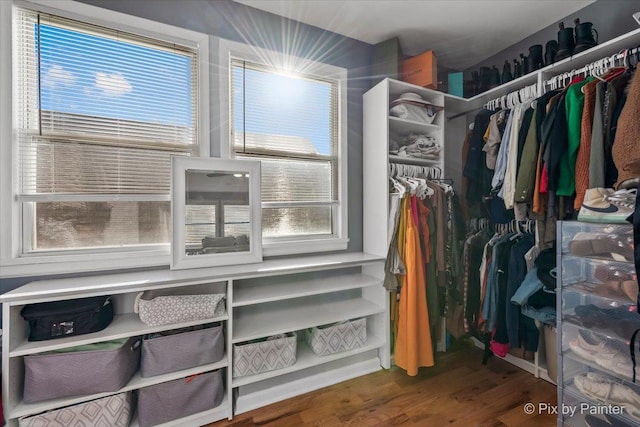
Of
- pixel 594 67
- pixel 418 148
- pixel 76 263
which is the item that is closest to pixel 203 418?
pixel 76 263

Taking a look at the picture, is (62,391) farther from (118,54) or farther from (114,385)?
(118,54)

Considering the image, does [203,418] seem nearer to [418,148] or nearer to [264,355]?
[264,355]

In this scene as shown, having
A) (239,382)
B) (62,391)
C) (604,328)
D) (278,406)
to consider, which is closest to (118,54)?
(62,391)

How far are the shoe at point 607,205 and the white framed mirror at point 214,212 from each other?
189 cm

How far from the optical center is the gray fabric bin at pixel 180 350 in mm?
1510

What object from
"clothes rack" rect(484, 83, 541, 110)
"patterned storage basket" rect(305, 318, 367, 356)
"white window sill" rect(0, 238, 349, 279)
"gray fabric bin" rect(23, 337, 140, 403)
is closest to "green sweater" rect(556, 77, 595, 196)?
"clothes rack" rect(484, 83, 541, 110)

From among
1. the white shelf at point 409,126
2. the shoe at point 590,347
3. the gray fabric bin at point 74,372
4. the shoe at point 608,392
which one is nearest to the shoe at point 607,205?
the shoe at point 590,347

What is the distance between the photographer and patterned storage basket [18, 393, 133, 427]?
4.34ft

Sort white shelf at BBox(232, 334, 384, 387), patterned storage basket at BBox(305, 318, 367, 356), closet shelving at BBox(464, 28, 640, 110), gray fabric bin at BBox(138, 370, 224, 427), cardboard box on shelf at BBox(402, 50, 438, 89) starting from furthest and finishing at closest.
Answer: cardboard box on shelf at BBox(402, 50, 438, 89)
patterned storage basket at BBox(305, 318, 367, 356)
white shelf at BBox(232, 334, 384, 387)
closet shelving at BBox(464, 28, 640, 110)
gray fabric bin at BBox(138, 370, 224, 427)

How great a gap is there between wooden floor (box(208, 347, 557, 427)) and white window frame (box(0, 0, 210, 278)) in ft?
3.94

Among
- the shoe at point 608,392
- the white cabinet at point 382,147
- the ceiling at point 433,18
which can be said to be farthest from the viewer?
the white cabinet at point 382,147

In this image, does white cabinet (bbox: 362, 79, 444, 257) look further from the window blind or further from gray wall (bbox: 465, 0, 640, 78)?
the window blind

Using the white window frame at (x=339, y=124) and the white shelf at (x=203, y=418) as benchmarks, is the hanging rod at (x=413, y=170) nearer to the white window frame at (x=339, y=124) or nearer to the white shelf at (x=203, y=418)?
the white window frame at (x=339, y=124)

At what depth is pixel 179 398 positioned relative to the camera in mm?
1543
